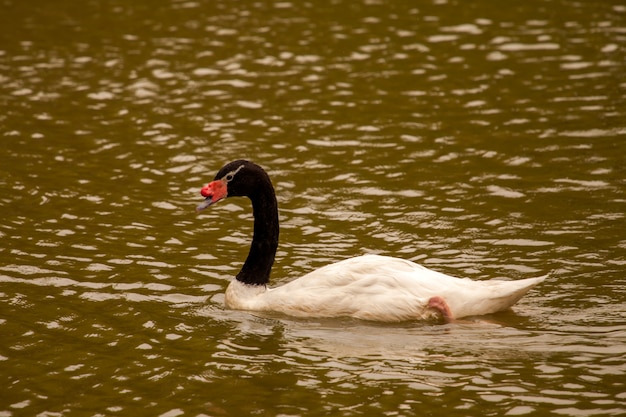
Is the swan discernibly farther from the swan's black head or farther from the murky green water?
the murky green water

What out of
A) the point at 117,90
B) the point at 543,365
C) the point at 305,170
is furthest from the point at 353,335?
the point at 117,90

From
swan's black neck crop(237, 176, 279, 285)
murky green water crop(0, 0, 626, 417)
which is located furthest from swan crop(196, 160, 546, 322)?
murky green water crop(0, 0, 626, 417)

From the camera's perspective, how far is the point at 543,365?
10.7 meters

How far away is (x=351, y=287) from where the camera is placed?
481 inches

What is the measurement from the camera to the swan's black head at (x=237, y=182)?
42.5 feet

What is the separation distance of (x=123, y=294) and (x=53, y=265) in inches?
55.0

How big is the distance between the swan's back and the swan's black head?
1.36 meters

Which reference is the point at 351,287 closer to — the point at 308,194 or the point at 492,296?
the point at 492,296

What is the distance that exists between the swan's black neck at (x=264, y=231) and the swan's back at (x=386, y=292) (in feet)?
1.83

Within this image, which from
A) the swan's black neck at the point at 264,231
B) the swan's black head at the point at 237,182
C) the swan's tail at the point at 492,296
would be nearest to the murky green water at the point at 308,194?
the swan's tail at the point at 492,296

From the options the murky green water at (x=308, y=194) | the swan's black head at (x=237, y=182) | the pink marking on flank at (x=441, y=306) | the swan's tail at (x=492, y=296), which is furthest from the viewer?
the swan's black head at (x=237, y=182)

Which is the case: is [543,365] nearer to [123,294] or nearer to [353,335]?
[353,335]

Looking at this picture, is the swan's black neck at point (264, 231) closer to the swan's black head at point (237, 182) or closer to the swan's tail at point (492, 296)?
the swan's black head at point (237, 182)

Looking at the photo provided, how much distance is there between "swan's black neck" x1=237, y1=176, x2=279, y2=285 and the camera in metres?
13.0
